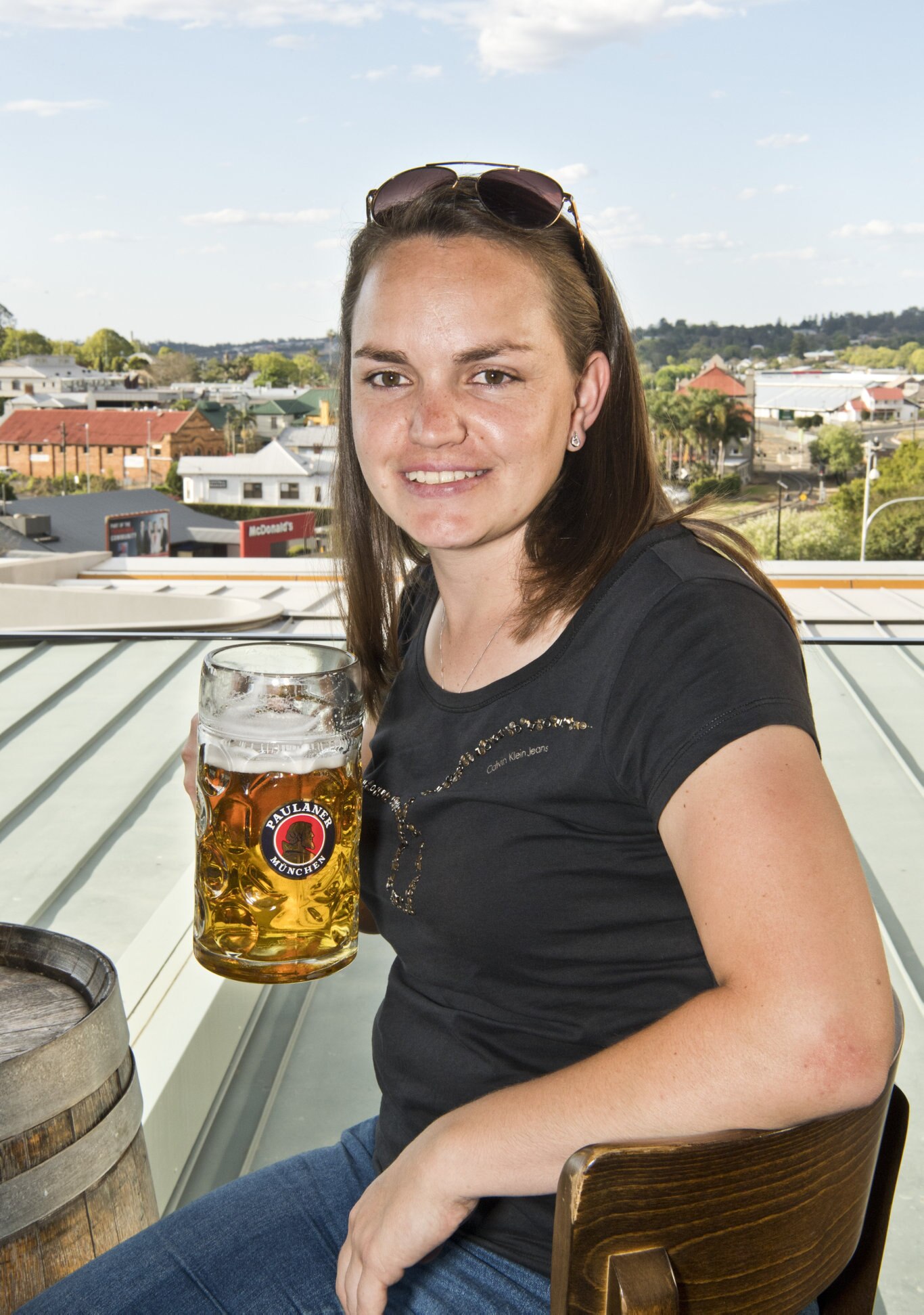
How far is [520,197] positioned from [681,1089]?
2.20ft

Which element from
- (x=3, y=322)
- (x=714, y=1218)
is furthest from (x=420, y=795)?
(x=3, y=322)

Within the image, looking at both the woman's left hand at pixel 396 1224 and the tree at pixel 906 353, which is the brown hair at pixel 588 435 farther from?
the tree at pixel 906 353

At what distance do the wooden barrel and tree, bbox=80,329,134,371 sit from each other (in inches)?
2025

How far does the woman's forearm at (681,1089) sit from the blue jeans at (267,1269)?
0.15 meters

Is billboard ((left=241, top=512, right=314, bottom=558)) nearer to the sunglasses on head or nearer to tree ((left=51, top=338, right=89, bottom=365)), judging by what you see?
tree ((left=51, top=338, right=89, bottom=365))

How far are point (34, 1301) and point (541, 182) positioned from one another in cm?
92

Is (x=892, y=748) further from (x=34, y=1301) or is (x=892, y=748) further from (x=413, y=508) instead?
(x=34, y=1301)

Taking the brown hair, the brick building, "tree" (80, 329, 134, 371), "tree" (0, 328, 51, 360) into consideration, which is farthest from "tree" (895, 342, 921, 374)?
"tree" (80, 329, 134, 371)

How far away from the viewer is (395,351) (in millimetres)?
875

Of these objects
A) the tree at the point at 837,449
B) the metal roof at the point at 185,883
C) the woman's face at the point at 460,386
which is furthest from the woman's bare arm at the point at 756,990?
the tree at the point at 837,449

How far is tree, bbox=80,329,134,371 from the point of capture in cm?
4866

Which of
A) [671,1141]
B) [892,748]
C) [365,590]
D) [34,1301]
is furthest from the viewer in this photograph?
[892,748]

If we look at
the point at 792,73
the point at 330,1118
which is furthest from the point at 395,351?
the point at 792,73

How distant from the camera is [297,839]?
2.27 feet
